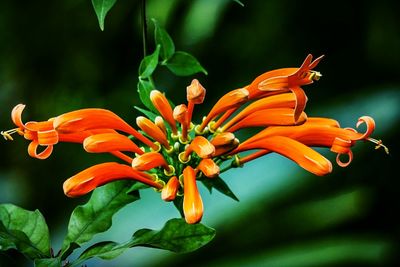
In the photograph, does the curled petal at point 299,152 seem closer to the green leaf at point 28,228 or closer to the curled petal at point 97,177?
the curled petal at point 97,177

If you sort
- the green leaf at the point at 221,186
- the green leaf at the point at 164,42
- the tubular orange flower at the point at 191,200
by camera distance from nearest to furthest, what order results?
the tubular orange flower at the point at 191,200, the green leaf at the point at 221,186, the green leaf at the point at 164,42

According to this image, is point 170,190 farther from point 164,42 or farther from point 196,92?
point 164,42

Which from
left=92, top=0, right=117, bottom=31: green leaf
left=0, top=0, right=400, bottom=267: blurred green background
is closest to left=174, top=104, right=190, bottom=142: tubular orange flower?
left=92, top=0, right=117, bottom=31: green leaf

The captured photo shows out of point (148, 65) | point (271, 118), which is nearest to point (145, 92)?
point (148, 65)

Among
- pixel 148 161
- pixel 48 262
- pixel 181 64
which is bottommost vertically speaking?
pixel 48 262

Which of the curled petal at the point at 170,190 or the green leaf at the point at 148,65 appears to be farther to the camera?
the green leaf at the point at 148,65

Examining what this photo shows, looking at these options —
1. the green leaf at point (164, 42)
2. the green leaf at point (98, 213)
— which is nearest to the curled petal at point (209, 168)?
the green leaf at point (98, 213)
